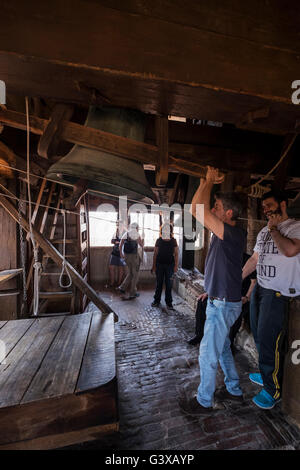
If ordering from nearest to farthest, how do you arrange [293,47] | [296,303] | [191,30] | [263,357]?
[191,30], [293,47], [296,303], [263,357]

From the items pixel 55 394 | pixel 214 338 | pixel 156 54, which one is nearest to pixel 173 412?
pixel 214 338

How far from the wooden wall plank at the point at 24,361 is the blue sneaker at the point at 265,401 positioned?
2.51 metres

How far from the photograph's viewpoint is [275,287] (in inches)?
97.7

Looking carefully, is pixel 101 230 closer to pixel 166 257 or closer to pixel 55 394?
pixel 166 257

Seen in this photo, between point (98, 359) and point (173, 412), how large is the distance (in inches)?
46.5

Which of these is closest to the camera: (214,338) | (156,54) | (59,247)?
(156,54)

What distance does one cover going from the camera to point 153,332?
4434 mm

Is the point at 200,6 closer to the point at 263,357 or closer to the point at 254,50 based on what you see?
the point at 254,50

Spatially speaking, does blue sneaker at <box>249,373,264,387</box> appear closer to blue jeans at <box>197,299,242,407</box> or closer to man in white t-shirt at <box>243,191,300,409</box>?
man in white t-shirt at <box>243,191,300,409</box>

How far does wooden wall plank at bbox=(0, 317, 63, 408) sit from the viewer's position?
1.67m

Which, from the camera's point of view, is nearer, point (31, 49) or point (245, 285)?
point (31, 49)

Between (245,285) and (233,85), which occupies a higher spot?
(233,85)
